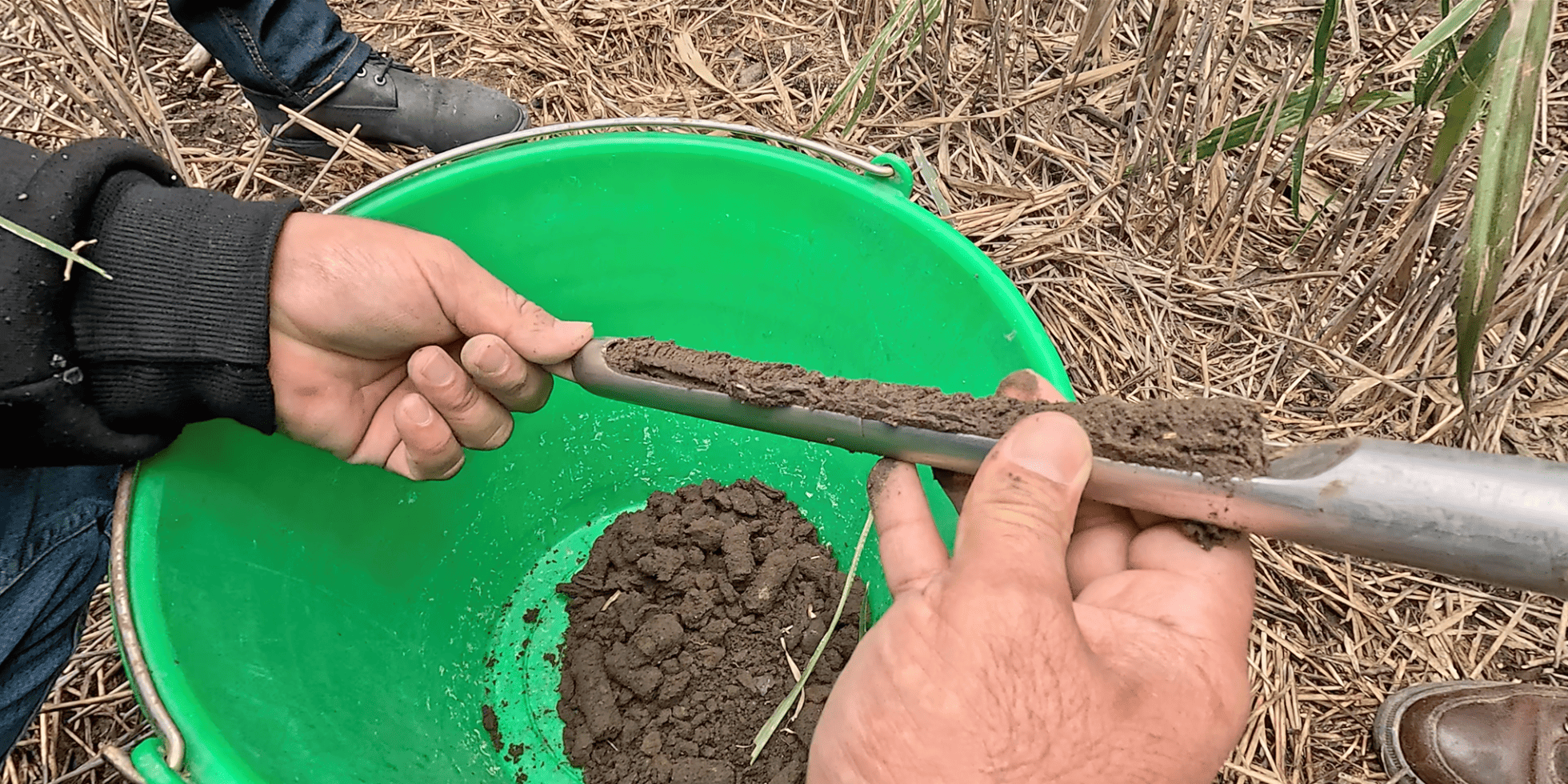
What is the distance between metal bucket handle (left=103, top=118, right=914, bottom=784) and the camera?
67 centimetres

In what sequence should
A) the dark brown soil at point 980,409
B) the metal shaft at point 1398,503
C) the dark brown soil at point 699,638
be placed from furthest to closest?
the dark brown soil at point 699,638, the dark brown soil at point 980,409, the metal shaft at point 1398,503

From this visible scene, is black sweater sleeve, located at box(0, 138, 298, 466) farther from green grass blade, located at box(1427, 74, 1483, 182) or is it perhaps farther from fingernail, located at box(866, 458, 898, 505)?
green grass blade, located at box(1427, 74, 1483, 182)

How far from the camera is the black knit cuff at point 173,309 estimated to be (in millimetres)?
802

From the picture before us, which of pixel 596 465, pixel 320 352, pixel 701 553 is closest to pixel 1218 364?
pixel 701 553

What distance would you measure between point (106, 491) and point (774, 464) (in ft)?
2.74

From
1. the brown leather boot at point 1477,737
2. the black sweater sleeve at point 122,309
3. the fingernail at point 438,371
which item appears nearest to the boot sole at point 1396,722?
the brown leather boot at point 1477,737

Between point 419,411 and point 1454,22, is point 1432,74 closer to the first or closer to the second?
point 1454,22

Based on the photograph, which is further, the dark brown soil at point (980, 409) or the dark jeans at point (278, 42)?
the dark jeans at point (278, 42)

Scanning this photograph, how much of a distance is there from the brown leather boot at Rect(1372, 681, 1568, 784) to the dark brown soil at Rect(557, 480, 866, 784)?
67 cm

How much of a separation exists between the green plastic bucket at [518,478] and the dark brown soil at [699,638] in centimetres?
8

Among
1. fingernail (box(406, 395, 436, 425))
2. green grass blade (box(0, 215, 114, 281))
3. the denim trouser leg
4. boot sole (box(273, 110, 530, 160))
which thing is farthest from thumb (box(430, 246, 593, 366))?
boot sole (box(273, 110, 530, 160))

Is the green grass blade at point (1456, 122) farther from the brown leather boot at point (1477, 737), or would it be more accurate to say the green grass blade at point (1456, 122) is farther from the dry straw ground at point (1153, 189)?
the brown leather boot at point (1477, 737)

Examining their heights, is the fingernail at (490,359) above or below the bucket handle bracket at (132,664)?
above

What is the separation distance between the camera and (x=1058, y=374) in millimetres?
869
